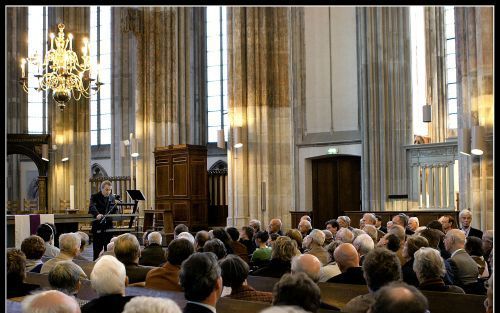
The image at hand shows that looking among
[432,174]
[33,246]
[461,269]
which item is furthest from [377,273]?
[432,174]

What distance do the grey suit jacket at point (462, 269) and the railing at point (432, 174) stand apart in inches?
418

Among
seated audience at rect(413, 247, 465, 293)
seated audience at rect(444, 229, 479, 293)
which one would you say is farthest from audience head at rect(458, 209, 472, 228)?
seated audience at rect(413, 247, 465, 293)

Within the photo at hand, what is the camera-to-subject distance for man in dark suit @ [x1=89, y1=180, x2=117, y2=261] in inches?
488

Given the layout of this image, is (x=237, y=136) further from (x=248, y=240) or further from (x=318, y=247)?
(x=318, y=247)

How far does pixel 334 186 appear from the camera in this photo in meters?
19.3

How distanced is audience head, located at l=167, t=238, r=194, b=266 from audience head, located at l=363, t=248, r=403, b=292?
70.2 inches

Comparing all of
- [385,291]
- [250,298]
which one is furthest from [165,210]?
[385,291]

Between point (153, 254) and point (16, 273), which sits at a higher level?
point (16, 273)

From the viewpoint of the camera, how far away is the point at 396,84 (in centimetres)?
1833

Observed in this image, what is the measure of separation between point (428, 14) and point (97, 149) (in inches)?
587

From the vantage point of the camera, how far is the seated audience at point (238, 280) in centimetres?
492

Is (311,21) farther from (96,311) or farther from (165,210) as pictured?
(96,311)

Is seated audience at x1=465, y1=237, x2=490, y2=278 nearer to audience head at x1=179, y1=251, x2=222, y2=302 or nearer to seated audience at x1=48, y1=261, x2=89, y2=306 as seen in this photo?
audience head at x1=179, y1=251, x2=222, y2=302

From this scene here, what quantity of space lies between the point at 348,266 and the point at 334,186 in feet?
44.3
